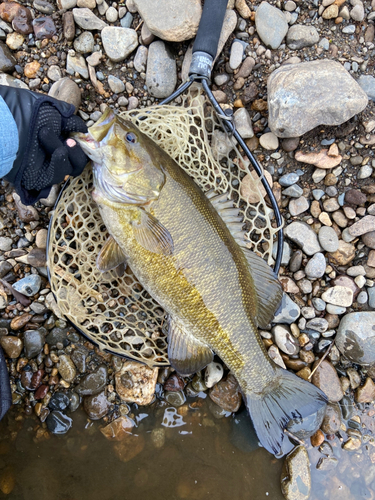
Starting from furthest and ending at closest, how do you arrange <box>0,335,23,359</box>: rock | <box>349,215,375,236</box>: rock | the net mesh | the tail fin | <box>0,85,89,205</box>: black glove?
<box>349,215,375,236</box>: rock
<box>0,335,23,359</box>: rock
the net mesh
the tail fin
<box>0,85,89,205</box>: black glove

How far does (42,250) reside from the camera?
353 cm

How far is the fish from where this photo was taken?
284 centimetres

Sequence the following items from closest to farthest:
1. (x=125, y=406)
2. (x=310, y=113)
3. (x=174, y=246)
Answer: (x=174, y=246) → (x=310, y=113) → (x=125, y=406)

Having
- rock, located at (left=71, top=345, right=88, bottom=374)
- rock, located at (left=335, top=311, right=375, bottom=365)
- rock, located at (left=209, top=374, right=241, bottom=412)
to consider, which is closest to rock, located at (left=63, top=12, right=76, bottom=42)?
rock, located at (left=71, top=345, right=88, bottom=374)

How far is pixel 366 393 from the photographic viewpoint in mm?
3672

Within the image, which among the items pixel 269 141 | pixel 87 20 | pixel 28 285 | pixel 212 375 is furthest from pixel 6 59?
pixel 212 375

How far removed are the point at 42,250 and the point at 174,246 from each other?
59.8 inches

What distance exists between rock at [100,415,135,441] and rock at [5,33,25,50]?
3889mm

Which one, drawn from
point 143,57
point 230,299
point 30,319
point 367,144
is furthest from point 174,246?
point 367,144

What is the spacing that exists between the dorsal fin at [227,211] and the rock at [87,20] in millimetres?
2092

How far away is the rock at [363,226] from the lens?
3660 millimetres

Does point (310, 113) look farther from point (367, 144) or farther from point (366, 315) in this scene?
point (366, 315)

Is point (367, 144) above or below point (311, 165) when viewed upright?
above

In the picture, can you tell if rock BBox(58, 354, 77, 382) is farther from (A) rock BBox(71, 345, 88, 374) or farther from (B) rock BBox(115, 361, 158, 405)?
(B) rock BBox(115, 361, 158, 405)
